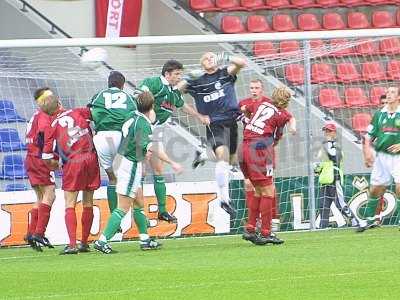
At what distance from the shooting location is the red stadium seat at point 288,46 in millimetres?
17892

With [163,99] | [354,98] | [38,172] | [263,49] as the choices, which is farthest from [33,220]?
[354,98]

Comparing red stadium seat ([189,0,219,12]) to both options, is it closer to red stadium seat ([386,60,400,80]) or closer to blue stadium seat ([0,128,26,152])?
red stadium seat ([386,60,400,80])

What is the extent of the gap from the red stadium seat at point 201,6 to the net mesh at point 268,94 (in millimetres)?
2955

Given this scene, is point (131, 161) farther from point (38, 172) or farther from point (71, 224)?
point (38, 172)

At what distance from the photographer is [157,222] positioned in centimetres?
1655

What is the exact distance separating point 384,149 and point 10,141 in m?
4.93

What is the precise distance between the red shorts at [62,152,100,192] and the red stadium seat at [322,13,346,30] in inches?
378

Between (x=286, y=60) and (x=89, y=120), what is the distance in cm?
447

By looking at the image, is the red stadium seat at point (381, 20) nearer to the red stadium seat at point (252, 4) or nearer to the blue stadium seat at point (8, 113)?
the red stadium seat at point (252, 4)

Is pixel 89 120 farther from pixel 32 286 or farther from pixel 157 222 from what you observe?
pixel 32 286

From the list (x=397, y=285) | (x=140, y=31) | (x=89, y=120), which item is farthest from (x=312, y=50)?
(x=397, y=285)

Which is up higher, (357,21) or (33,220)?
(357,21)

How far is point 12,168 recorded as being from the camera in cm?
1659

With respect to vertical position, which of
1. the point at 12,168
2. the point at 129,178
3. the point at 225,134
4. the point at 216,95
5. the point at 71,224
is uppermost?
the point at 216,95
